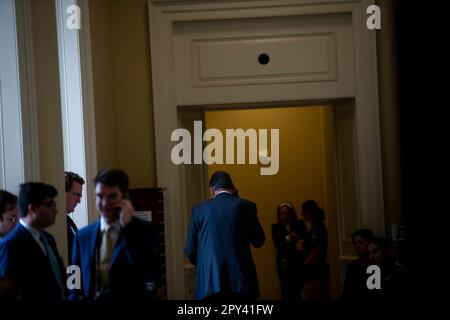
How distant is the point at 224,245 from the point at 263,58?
1897 mm

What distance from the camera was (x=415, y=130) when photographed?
11.1 feet

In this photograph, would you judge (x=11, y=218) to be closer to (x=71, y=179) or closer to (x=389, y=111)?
(x=71, y=179)

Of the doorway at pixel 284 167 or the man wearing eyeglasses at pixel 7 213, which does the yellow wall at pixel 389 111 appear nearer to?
the doorway at pixel 284 167

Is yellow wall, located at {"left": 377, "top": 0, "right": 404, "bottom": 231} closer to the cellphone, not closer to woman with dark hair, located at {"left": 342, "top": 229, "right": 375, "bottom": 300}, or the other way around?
woman with dark hair, located at {"left": 342, "top": 229, "right": 375, "bottom": 300}

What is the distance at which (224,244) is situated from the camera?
3.90m

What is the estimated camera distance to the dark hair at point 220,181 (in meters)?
4.01

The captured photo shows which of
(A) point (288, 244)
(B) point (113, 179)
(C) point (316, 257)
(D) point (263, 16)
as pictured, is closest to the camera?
(B) point (113, 179)

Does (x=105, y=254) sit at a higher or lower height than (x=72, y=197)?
lower

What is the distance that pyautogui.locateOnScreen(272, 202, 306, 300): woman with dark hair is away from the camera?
6.64 m

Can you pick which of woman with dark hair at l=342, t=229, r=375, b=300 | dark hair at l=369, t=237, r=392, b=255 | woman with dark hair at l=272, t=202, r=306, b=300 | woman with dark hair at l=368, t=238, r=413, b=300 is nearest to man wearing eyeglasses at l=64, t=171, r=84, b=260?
woman with dark hair at l=368, t=238, r=413, b=300

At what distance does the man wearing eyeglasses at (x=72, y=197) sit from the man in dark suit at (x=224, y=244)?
89cm

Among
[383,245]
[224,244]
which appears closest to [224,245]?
[224,244]
